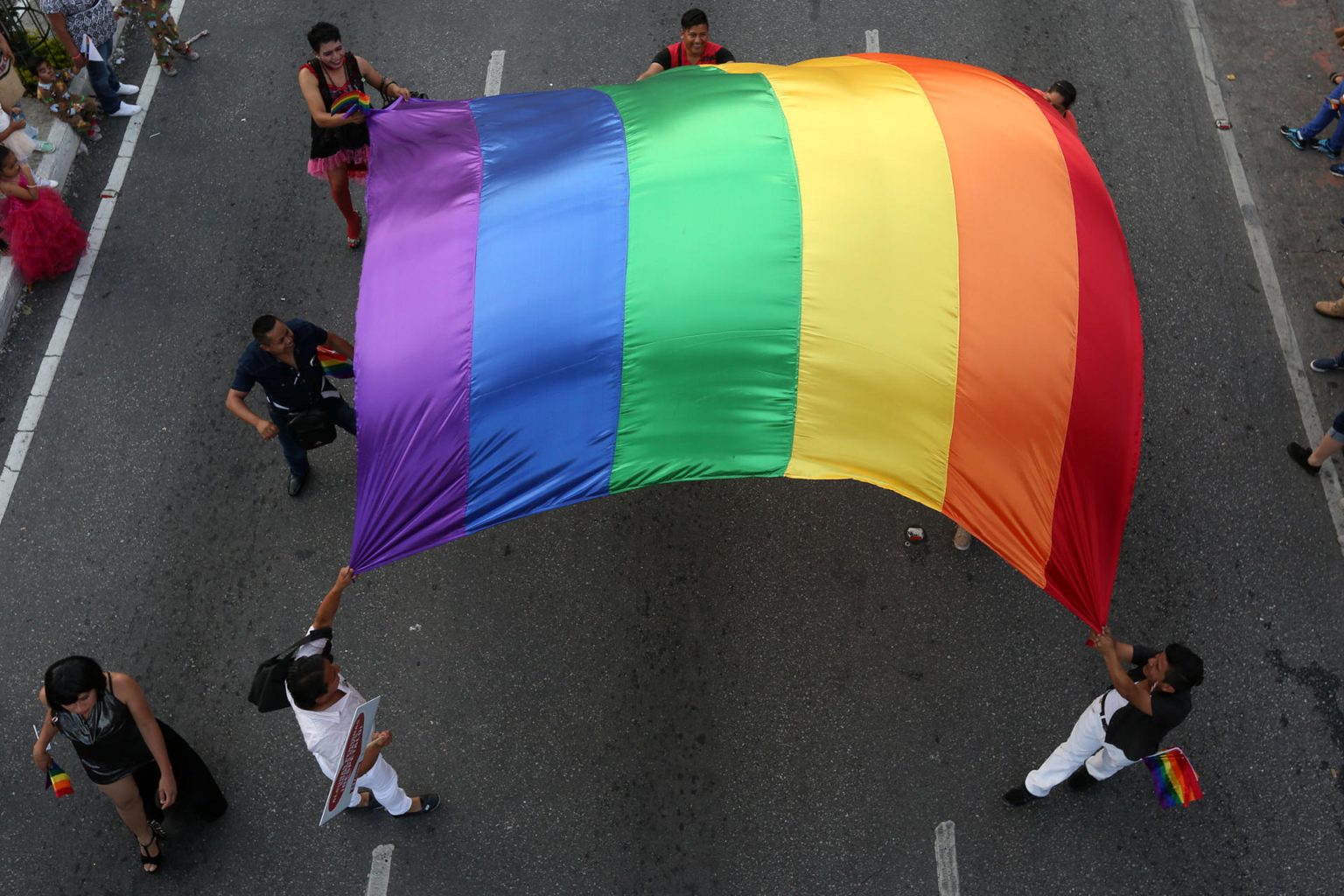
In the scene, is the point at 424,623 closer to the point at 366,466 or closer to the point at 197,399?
the point at 366,466

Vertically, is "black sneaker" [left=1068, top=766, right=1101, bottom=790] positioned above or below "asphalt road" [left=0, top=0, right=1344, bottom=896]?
below

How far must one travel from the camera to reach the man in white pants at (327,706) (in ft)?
15.4

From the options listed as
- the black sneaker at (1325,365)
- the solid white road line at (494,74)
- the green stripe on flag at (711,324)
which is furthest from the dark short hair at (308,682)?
the black sneaker at (1325,365)

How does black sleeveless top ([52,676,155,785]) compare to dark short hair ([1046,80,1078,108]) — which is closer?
black sleeveless top ([52,676,155,785])

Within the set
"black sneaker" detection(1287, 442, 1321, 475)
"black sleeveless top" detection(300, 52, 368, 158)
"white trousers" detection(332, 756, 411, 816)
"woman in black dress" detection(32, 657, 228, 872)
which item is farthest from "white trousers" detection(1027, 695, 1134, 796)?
"black sleeveless top" detection(300, 52, 368, 158)

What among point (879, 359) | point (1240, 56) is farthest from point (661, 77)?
point (1240, 56)

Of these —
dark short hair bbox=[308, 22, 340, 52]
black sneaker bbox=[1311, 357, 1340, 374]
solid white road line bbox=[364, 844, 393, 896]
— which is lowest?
solid white road line bbox=[364, 844, 393, 896]

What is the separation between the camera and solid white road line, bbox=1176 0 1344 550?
23.2 ft

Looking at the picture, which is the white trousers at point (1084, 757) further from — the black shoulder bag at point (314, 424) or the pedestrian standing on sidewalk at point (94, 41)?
the pedestrian standing on sidewalk at point (94, 41)

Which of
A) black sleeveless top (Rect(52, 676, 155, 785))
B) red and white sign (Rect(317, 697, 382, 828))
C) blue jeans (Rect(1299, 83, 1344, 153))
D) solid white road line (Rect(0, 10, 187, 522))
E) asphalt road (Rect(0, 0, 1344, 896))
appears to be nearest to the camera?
red and white sign (Rect(317, 697, 382, 828))

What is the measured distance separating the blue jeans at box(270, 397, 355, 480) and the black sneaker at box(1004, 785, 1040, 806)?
4.33 meters

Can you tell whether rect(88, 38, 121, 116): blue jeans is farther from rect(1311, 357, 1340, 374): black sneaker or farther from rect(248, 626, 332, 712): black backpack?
rect(1311, 357, 1340, 374): black sneaker

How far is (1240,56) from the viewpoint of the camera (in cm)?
922

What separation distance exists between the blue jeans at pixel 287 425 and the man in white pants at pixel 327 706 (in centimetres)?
155
